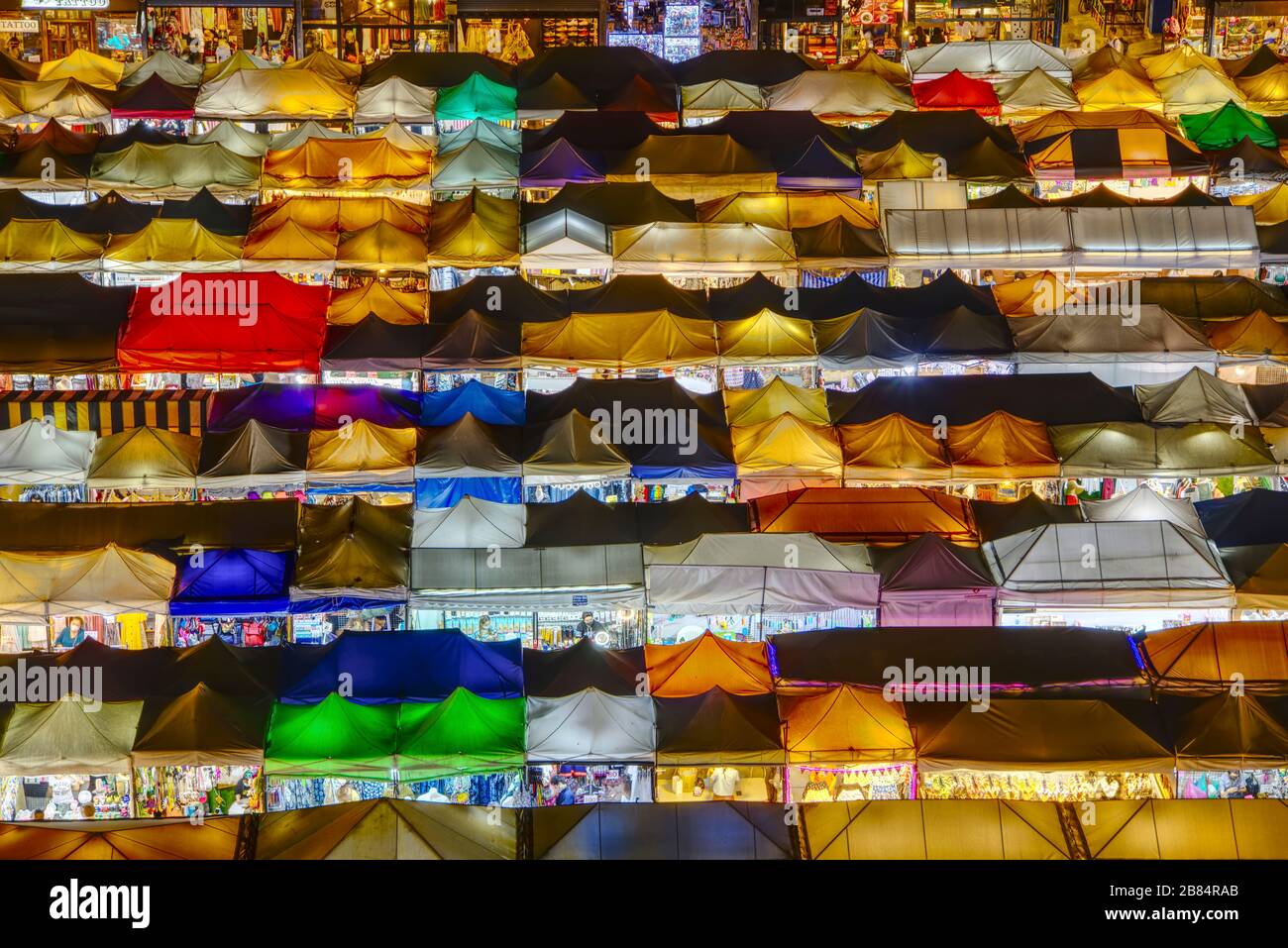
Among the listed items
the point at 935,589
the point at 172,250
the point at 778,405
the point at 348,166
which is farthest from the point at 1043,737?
the point at 348,166

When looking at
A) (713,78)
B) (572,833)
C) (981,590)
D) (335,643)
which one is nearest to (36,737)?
(335,643)

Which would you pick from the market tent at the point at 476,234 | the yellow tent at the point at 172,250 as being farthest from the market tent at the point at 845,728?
the yellow tent at the point at 172,250

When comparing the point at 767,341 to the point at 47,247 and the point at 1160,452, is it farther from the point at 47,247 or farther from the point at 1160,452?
the point at 47,247

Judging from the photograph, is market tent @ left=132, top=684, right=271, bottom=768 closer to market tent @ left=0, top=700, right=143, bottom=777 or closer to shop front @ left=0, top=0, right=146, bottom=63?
market tent @ left=0, top=700, right=143, bottom=777

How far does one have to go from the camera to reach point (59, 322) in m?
24.4

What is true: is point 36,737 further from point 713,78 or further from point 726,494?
point 713,78

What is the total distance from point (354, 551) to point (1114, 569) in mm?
9798

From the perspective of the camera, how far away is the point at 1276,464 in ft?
72.3

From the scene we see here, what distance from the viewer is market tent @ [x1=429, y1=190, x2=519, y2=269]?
86.2 feet

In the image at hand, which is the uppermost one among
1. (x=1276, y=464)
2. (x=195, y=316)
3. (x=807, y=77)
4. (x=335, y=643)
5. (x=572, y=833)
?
(x=807, y=77)

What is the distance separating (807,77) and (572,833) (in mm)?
20715

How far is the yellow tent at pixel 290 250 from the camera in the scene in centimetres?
2609

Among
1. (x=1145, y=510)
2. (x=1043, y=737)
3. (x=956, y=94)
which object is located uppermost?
(x=956, y=94)

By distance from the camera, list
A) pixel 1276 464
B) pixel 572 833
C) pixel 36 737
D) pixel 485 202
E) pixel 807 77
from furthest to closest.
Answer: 1. pixel 807 77
2. pixel 485 202
3. pixel 1276 464
4. pixel 36 737
5. pixel 572 833
